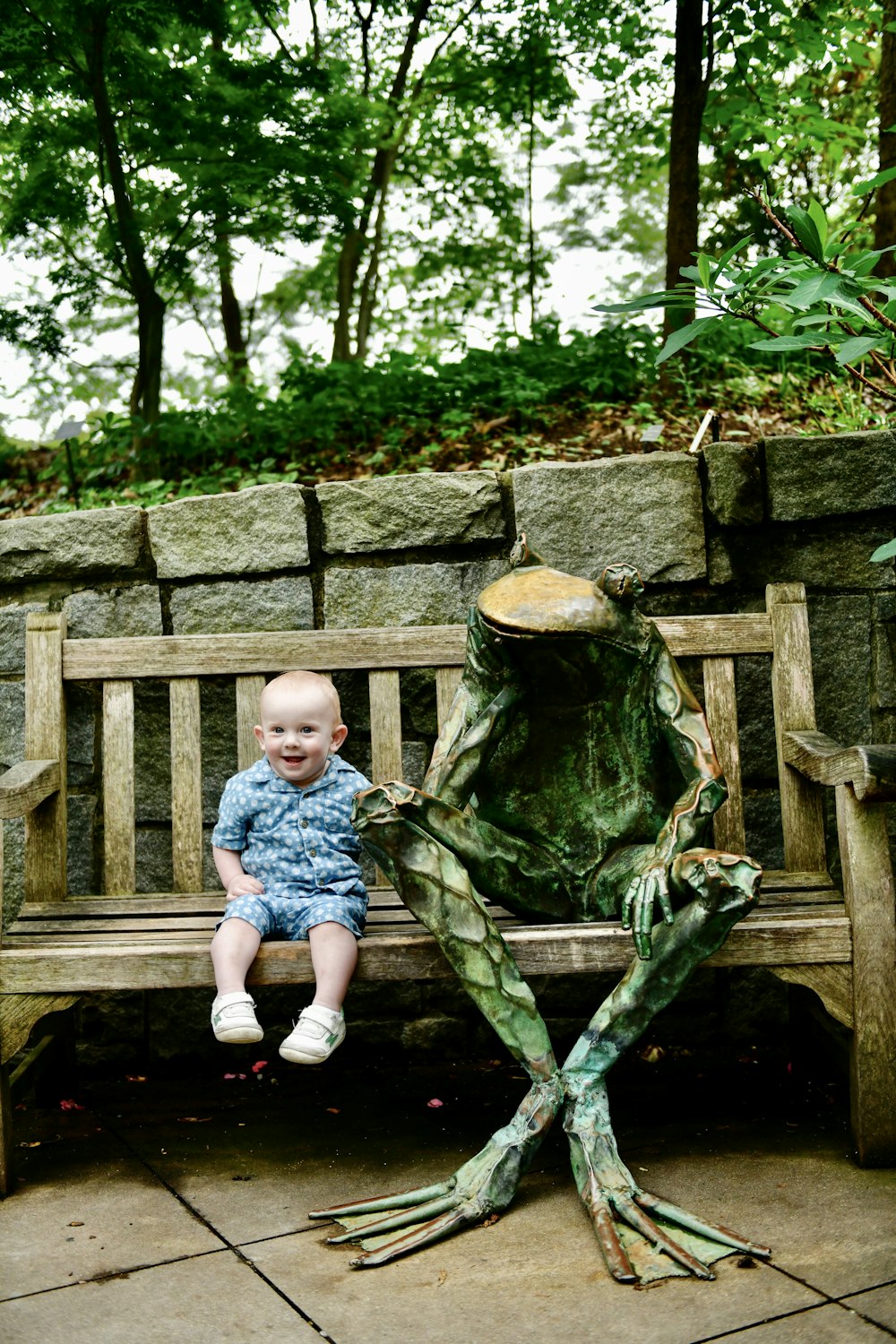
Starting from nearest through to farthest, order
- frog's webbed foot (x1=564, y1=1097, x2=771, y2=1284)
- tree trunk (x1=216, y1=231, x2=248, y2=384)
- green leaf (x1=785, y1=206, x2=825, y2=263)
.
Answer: frog's webbed foot (x1=564, y1=1097, x2=771, y2=1284), green leaf (x1=785, y1=206, x2=825, y2=263), tree trunk (x1=216, y1=231, x2=248, y2=384)

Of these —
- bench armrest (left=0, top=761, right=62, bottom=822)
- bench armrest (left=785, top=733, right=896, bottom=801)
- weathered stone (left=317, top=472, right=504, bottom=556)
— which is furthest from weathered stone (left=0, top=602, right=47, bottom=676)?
bench armrest (left=785, top=733, right=896, bottom=801)

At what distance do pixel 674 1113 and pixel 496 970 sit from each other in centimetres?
84

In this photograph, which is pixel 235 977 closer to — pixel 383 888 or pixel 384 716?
pixel 383 888

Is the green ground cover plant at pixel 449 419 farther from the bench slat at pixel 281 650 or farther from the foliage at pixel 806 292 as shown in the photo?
the foliage at pixel 806 292

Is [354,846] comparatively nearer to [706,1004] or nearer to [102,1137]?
[102,1137]

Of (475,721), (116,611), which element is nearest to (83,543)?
(116,611)

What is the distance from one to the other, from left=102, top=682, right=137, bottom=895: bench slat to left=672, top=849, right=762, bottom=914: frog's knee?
153 cm

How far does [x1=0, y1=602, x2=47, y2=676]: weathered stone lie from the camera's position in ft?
11.2

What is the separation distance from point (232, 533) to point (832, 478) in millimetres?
1669

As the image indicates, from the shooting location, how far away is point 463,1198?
221 cm

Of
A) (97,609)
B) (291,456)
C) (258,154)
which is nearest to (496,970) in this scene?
(97,609)

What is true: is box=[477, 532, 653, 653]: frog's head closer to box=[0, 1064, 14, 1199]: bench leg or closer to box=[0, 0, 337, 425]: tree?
box=[0, 1064, 14, 1199]: bench leg

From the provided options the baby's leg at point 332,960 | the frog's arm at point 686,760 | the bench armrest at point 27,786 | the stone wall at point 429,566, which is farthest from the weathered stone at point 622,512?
the bench armrest at point 27,786

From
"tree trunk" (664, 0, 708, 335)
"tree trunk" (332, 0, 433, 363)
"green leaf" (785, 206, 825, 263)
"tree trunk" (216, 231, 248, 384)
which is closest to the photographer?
"green leaf" (785, 206, 825, 263)
